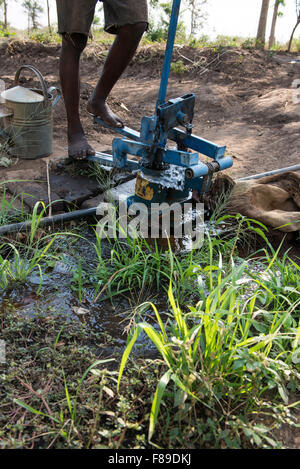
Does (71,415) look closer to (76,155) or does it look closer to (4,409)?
(4,409)

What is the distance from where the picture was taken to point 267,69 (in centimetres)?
716

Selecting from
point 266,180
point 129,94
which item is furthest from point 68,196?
point 129,94

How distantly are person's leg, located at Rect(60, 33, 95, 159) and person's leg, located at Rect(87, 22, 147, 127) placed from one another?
14 cm

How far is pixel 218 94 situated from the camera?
20.1 ft

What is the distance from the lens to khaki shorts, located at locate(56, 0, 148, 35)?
2801 millimetres

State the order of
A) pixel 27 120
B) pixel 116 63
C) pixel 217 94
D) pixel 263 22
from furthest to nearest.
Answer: pixel 263 22
pixel 217 94
pixel 27 120
pixel 116 63

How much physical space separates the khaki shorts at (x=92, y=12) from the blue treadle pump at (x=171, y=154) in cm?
57

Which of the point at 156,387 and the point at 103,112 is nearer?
the point at 156,387

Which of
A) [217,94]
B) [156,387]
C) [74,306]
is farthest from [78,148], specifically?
[217,94]

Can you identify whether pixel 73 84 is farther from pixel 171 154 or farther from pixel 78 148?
pixel 171 154

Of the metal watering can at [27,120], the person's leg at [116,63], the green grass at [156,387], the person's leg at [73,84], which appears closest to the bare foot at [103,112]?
the person's leg at [116,63]

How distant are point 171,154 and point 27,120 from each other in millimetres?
1591

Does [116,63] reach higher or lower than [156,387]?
higher

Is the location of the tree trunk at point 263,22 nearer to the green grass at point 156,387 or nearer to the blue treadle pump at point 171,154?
the blue treadle pump at point 171,154
